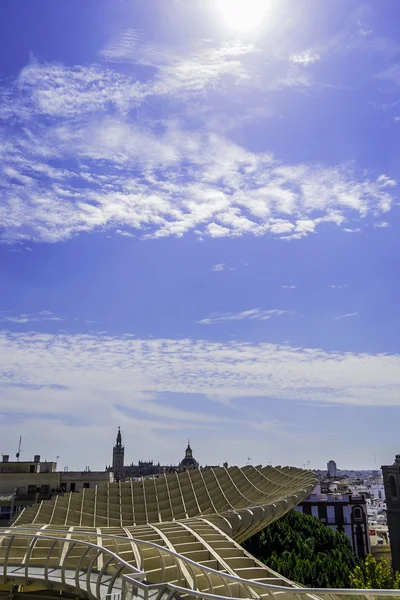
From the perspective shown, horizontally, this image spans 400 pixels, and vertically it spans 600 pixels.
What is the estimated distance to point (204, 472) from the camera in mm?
39625

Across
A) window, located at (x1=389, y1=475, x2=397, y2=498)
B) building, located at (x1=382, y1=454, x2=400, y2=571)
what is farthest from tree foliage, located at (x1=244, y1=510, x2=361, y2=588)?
window, located at (x1=389, y1=475, x2=397, y2=498)

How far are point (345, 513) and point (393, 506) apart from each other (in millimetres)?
16559

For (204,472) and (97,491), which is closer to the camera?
(97,491)

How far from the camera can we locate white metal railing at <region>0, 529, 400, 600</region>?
10.4 metres

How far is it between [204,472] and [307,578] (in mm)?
10299

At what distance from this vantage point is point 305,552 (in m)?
39.7

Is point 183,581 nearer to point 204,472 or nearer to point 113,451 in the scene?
point 204,472

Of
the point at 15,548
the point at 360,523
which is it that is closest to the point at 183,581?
the point at 15,548

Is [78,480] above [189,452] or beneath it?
beneath

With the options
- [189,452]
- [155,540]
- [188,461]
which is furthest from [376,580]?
[189,452]

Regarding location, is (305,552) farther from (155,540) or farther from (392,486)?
(155,540)

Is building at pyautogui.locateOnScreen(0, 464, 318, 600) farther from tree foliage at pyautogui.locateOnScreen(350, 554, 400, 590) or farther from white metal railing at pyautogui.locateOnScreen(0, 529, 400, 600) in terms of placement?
tree foliage at pyautogui.locateOnScreen(350, 554, 400, 590)

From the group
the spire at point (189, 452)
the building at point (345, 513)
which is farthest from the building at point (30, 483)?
the spire at point (189, 452)

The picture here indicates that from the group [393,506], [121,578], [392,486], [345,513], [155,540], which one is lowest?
[121,578]
